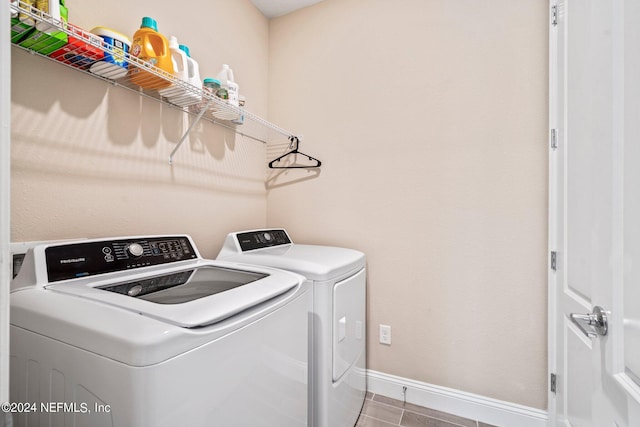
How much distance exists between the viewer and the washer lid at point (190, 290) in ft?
2.39

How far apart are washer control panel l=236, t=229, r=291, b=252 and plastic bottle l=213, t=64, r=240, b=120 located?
73cm

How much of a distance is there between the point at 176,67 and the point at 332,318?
4.79 feet

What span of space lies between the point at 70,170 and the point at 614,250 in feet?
5.96

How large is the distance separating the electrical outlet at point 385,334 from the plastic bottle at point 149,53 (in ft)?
6.19

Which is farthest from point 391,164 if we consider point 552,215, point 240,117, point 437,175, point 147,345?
point 147,345

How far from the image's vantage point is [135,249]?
1.20 m

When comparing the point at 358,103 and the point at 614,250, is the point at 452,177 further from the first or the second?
the point at 614,250

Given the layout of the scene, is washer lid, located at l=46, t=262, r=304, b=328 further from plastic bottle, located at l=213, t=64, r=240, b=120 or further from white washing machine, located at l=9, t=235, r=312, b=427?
plastic bottle, located at l=213, t=64, r=240, b=120

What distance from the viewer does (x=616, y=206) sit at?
2.33 feet

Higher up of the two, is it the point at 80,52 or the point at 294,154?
the point at 80,52

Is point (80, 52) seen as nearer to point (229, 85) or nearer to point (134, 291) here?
point (229, 85)

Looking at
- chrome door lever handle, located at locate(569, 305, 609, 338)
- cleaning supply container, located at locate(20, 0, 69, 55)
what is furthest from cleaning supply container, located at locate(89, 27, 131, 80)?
chrome door lever handle, located at locate(569, 305, 609, 338)

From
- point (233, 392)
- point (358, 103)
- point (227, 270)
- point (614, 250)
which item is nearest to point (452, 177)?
point (358, 103)

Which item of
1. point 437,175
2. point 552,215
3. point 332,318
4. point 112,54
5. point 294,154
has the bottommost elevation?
point 332,318
